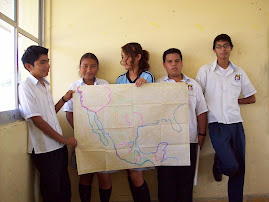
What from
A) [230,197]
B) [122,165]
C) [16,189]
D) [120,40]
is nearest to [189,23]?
[120,40]

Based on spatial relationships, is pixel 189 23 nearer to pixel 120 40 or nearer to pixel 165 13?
pixel 165 13

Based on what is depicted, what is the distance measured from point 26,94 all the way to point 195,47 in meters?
1.54

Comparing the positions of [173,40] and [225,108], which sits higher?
[173,40]

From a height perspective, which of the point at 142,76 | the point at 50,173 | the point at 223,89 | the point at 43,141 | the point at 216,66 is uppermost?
the point at 216,66

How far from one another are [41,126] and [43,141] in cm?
11

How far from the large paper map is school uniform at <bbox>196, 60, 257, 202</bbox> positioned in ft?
1.25

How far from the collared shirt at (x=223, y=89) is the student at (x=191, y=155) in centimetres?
11

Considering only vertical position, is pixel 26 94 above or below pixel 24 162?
above

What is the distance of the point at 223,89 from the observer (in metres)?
1.97

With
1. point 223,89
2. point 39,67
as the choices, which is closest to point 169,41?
point 223,89

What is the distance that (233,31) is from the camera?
2.16m

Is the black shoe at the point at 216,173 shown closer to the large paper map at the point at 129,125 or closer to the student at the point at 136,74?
the large paper map at the point at 129,125

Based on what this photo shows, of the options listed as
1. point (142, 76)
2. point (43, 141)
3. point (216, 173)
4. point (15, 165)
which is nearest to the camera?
point (15, 165)

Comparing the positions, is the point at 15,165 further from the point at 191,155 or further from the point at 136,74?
the point at 191,155
